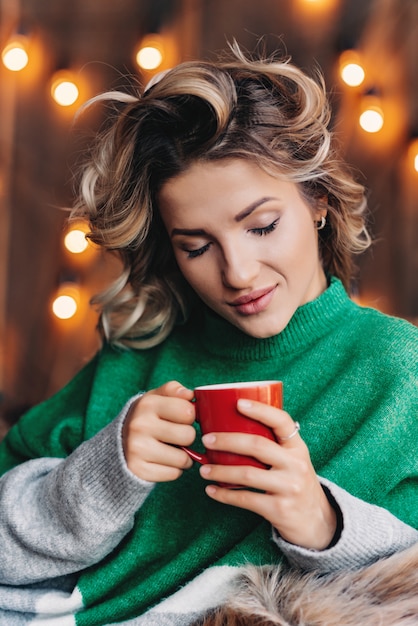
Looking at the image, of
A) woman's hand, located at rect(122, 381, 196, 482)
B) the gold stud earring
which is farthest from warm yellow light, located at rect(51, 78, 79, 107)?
woman's hand, located at rect(122, 381, 196, 482)

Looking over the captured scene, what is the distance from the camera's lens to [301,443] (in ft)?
2.96

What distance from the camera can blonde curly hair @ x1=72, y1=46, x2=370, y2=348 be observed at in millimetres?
1150

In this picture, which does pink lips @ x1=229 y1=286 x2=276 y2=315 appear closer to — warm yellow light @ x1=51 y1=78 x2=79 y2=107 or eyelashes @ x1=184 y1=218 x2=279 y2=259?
eyelashes @ x1=184 y1=218 x2=279 y2=259

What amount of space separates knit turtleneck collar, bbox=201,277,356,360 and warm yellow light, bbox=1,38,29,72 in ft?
4.14

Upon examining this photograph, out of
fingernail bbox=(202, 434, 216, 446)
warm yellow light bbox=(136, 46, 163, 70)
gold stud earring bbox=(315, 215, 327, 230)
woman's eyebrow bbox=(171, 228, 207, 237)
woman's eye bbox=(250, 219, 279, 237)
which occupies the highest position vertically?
warm yellow light bbox=(136, 46, 163, 70)

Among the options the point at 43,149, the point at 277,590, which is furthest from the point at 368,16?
the point at 277,590

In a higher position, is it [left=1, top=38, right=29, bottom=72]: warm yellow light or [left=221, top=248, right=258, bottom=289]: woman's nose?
[left=1, top=38, right=29, bottom=72]: warm yellow light

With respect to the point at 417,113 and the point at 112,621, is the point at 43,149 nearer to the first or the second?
the point at 417,113

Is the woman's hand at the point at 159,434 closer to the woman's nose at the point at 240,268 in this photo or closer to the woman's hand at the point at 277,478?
the woman's hand at the point at 277,478

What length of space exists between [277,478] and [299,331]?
396mm

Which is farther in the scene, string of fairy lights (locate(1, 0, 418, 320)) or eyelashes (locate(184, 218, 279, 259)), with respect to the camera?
string of fairy lights (locate(1, 0, 418, 320))

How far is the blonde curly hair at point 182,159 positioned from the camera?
115cm

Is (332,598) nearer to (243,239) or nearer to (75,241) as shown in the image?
(243,239)

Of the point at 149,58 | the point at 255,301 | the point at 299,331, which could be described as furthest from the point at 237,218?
the point at 149,58
